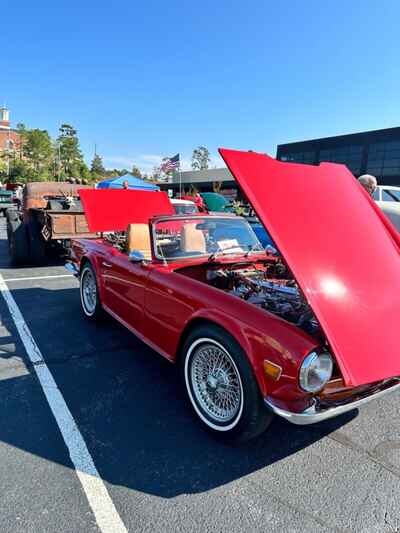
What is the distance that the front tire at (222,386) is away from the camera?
2.11 meters

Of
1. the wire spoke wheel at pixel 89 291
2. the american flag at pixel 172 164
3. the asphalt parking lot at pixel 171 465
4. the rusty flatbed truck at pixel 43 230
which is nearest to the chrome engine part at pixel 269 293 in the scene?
the asphalt parking lot at pixel 171 465

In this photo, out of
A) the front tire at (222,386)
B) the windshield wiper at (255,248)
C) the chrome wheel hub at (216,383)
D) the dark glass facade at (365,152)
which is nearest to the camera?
the front tire at (222,386)

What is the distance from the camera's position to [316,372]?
192 cm

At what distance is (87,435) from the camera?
2344 mm

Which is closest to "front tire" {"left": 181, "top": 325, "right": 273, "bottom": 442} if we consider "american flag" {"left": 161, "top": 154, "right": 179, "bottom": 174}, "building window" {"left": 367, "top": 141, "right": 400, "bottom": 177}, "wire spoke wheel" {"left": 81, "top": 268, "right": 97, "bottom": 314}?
"wire spoke wheel" {"left": 81, "top": 268, "right": 97, "bottom": 314}

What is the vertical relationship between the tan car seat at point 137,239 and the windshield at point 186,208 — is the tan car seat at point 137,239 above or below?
below

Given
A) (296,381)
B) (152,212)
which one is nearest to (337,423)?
(296,381)

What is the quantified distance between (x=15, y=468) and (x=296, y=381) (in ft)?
5.80

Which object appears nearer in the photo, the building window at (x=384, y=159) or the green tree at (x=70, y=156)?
the building window at (x=384, y=159)

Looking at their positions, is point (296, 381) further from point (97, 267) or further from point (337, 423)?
point (97, 267)

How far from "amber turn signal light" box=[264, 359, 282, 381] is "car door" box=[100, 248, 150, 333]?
151 cm

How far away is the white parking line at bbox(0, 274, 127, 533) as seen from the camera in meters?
1.74

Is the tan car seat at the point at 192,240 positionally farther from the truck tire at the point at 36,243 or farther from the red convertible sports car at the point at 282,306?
the truck tire at the point at 36,243

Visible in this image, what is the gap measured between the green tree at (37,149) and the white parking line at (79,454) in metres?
60.0
